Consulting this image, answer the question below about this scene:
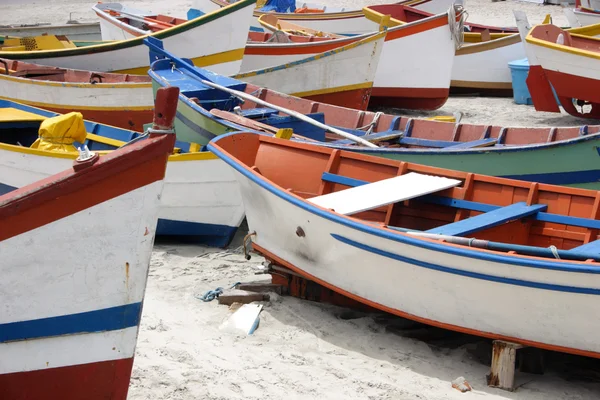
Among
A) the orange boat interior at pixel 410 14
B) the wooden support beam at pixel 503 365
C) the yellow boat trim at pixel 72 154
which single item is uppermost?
the orange boat interior at pixel 410 14

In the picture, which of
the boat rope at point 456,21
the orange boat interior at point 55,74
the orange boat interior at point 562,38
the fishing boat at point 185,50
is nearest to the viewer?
the orange boat interior at point 55,74

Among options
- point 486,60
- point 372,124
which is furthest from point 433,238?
point 486,60

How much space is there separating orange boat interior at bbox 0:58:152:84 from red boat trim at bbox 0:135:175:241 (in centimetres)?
762

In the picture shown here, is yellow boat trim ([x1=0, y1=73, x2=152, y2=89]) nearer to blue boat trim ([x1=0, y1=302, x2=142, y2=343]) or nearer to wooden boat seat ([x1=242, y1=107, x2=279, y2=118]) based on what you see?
wooden boat seat ([x1=242, y1=107, x2=279, y2=118])

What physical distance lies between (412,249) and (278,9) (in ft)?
48.1

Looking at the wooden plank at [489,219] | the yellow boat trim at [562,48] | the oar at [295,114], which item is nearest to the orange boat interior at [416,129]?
the oar at [295,114]

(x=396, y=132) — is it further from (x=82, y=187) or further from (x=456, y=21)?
(x=82, y=187)

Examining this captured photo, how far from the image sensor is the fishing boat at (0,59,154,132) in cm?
1034

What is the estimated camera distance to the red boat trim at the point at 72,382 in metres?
3.63

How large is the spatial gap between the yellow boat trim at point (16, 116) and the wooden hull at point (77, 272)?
16.7 ft

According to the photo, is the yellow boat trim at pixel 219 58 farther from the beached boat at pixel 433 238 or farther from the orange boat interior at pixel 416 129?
the beached boat at pixel 433 238

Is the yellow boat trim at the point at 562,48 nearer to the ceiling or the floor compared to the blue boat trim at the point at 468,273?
nearer to the ceiling

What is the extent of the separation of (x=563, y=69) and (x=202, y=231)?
6.03 m

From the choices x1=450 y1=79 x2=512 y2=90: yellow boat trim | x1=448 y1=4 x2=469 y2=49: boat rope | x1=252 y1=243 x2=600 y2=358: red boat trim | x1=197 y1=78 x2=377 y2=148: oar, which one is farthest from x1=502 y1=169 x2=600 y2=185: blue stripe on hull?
x1=450 y1=79 x2=512 y2=90: yellow boat trim
